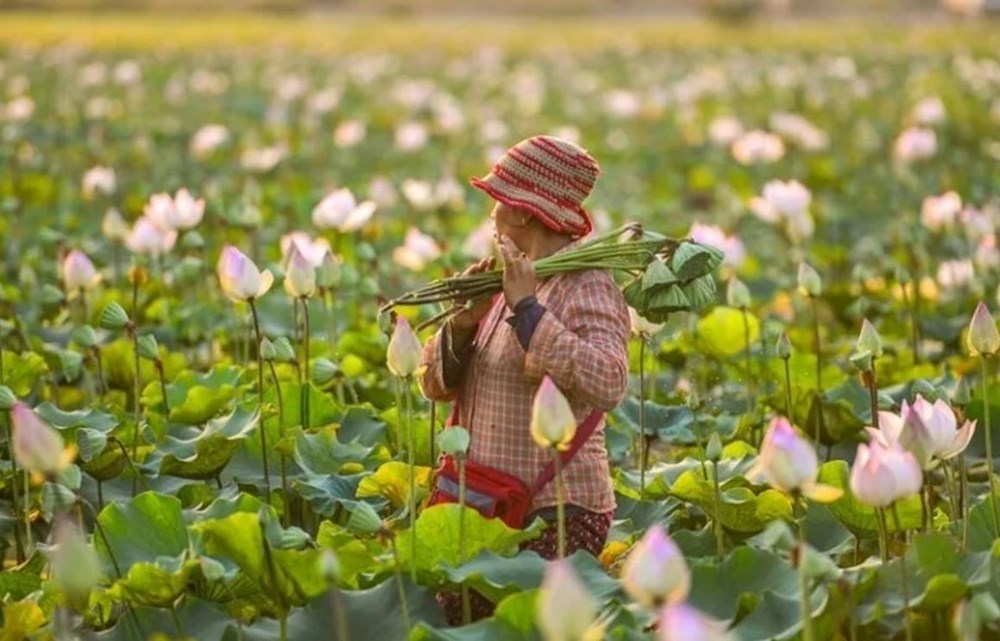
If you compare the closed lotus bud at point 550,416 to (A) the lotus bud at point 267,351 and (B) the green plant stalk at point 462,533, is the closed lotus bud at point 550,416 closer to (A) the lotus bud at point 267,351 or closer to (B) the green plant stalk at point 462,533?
(B) the green plant stalk at point 462,533

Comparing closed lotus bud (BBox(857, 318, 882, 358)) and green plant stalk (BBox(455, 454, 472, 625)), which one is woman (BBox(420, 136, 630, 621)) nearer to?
green plant stalk (BBox(455, 454, 472, 625))

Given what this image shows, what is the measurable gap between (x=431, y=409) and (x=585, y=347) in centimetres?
68

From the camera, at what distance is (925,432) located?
274 cm

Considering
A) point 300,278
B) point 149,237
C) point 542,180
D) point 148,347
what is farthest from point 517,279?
point 149,237

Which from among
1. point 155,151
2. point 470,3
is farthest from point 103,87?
point 470,3

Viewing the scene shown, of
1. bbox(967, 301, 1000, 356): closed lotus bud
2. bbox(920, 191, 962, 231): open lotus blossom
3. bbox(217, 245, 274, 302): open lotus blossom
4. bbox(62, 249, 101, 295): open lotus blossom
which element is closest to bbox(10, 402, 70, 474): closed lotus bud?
bbox(217, 245, 274, 302): open lotus blossom

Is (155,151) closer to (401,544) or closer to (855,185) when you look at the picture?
(855,185)

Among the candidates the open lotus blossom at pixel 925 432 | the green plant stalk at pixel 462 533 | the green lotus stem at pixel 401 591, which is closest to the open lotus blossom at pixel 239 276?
the green plant stalk at pixel 462 533

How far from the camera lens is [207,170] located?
915 cm

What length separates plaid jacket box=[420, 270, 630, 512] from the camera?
9.82 feet

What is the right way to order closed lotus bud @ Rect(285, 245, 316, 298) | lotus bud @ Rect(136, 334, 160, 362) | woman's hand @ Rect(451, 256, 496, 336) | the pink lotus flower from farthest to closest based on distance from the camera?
lotus bud @ Rect(136, 334, 160, 362)
closed lotus bud @ Rect(285, 245, 316, 298)
woman's hand @ Rect(451, 256, 496, 336)
the pink lotus flower

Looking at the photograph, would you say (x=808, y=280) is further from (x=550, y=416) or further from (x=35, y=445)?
(x=35, y=445)

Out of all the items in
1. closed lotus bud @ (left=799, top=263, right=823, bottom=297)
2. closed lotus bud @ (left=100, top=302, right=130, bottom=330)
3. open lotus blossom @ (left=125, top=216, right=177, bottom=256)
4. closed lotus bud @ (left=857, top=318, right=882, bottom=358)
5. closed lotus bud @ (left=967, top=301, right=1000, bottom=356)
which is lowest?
open lotus blossom @ (left=125, top=216, right=177, bottom=256)

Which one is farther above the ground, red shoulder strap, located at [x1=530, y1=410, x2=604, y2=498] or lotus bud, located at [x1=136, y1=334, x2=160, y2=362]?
red shoulder strap, located at [x1=530, y1=410, x2=604, y2=498]
